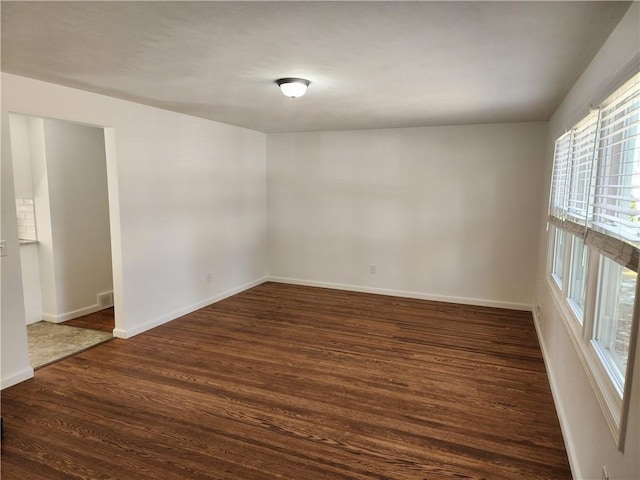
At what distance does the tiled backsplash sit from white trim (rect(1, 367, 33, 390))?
1.90 metres

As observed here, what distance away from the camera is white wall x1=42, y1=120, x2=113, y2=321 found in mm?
4375

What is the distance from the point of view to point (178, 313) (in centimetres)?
468

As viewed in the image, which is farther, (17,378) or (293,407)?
(17,378)

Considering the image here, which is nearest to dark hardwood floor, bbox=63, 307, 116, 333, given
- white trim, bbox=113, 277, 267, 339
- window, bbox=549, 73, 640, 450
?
white trim, bbox=113, 277, 267, 339

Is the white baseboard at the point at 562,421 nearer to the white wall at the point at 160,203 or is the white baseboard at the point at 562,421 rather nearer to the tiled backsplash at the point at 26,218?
the white wall at the point at 160,203

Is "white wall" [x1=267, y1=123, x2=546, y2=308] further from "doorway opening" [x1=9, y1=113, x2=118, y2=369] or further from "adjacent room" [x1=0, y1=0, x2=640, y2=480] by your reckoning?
"doorway opening" [x1=9, y1=113, x2=118, y2=369]

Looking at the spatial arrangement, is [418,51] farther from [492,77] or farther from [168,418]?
[168,418]

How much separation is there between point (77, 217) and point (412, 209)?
4.23m

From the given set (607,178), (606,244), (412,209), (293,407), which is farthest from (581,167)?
(412,209)

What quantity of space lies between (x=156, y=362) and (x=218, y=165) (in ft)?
8.88

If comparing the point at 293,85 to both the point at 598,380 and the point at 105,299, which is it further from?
the point at 105,299

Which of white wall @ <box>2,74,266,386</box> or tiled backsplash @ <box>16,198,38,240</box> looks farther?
tiled backsplash @ <box>16,198,38,240</box>

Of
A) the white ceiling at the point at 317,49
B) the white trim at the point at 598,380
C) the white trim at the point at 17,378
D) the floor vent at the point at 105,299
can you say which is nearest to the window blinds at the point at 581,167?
the white ceiling at the point at 317,49

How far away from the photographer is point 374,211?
5.68 m
